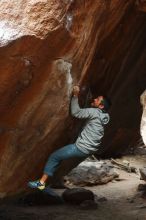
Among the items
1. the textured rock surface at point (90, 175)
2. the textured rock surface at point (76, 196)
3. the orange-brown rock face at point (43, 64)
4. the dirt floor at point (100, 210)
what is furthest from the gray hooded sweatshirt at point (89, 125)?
the textured rock surface at point (90, 175)

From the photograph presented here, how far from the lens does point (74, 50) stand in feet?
25.3

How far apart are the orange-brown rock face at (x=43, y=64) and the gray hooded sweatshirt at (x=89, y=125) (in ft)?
0.72

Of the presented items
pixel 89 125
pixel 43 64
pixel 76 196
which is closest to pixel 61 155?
pixel 89 125

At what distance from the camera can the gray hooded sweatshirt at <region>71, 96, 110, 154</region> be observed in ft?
27.8

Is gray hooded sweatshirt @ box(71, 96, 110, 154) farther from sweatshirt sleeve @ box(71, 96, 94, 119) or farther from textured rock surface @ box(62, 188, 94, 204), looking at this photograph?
textured rock surface @ box(62, 188, 94, 204)

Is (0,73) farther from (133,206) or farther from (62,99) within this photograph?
(133,206)

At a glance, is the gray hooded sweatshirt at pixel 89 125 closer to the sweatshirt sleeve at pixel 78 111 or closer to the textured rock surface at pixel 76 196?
the sweatshirt sleeve at pixel 78 111

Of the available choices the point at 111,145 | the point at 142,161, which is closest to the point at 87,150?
the point at 111,145

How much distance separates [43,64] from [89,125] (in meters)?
1.86

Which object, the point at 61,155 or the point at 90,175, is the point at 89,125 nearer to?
the point at 61,155

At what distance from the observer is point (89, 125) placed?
8672 mm

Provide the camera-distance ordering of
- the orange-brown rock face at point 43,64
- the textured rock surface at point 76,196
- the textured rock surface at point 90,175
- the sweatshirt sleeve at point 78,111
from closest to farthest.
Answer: the orange-brown rock face at point 43,64 < the sweatshirt sleeve at point 78,111 < the textured rock surface at point 76,196 < the textured rock surface at point 90,175

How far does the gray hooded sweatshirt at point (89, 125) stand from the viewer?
848cm

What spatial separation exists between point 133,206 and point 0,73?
253 inches
